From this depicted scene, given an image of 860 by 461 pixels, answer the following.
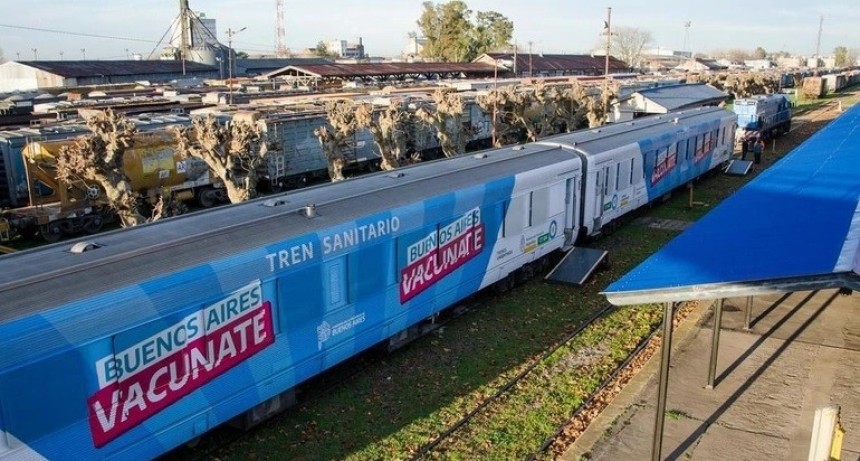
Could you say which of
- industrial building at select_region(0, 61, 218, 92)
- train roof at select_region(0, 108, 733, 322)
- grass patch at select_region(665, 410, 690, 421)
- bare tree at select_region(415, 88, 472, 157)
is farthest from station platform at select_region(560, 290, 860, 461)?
industrial building at select_region(0, 61, 218, 92)

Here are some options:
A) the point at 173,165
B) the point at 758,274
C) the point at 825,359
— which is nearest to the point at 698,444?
the point at 758,274

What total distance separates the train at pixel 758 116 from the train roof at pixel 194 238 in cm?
3175

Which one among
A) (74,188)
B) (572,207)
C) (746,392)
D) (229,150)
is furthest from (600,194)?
(74,188)

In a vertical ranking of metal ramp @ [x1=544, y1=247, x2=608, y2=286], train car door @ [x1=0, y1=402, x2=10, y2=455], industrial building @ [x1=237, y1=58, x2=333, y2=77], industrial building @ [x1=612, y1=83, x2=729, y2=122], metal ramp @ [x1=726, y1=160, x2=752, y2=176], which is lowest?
metal ramp @ [x1=544, y1=247, x2=608, y2=286]

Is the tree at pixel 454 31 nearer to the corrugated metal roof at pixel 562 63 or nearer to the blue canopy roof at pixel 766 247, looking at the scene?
the corrugated metal roof at pixel 562 63

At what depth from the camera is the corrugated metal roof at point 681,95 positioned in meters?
44.1

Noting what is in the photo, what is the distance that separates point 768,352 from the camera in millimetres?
14023

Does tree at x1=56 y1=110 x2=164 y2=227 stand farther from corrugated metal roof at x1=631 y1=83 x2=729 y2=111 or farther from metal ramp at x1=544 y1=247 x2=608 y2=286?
corrugated metal roof at x1=631 y1=83 x2=729 y2=111

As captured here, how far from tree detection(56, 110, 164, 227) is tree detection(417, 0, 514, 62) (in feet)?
277

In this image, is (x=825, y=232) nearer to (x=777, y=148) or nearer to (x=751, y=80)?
(x=777, y=148)

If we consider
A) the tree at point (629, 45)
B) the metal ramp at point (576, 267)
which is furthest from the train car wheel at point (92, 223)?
the tree at point (629, 45)

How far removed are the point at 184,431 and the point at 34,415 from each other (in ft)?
7.21

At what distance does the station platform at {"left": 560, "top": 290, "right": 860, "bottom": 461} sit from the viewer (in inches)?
417

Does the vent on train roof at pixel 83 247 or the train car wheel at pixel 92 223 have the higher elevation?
the vent on train roof at pixel 83 247
